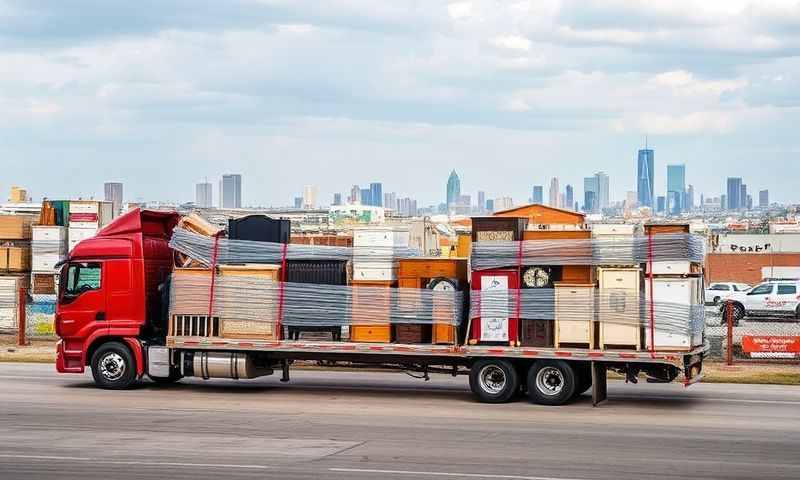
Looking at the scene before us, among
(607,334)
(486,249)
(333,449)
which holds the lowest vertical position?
(333,449)

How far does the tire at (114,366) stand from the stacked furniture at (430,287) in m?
5.45

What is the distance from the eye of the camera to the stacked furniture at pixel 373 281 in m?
23.0

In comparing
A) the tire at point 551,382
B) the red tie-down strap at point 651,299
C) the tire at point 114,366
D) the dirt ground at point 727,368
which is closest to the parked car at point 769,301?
the dirt ground at point 727,368

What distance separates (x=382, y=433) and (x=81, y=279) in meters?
9.29

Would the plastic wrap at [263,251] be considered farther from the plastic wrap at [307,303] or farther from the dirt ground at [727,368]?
the dirt ground at [727,368]

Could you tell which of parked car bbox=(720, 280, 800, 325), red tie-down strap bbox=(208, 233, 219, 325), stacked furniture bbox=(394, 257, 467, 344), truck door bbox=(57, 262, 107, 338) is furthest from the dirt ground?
parked car bbox=(720, 280, 800, 325)

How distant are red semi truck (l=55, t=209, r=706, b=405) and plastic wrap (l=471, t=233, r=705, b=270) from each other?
1.65 meters

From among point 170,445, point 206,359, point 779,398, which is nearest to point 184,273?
point 206,359

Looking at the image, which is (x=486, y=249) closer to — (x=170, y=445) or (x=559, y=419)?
(x=559, y=419)

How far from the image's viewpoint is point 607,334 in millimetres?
21688

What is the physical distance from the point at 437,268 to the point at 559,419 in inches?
175

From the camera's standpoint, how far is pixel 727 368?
2917 cm

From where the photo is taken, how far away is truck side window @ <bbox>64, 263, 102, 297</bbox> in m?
24.6

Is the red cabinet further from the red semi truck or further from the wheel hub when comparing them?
the wheel hub
